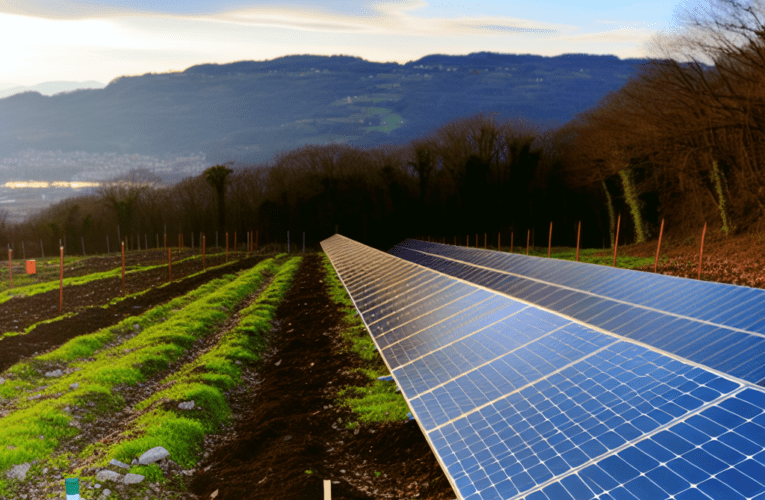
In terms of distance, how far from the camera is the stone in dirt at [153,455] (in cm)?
905

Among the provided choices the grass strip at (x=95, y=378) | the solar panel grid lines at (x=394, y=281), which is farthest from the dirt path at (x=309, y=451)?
the grass strip at (x=95, y=378)

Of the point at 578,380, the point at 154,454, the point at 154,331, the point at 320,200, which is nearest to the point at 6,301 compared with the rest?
the point at 154,331

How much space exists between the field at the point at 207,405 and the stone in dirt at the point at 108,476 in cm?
3

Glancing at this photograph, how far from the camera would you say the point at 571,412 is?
614 cm

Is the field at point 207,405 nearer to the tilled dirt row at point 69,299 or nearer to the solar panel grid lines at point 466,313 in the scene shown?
the tilled dirt row at point 69,299

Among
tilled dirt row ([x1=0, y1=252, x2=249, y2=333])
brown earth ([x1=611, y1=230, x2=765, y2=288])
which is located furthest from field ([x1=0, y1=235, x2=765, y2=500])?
brown earth ([x1=611, y1=230, x2=765, y2=288])

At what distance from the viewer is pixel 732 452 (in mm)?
4637

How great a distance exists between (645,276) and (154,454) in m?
12.2

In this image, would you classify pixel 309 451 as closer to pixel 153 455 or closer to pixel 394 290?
pixel 153 455

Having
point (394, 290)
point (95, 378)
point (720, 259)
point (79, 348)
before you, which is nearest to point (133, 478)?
point (95, 378)

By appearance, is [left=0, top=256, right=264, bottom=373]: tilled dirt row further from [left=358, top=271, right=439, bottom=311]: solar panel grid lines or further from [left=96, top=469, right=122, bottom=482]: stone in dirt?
[left=358, top=271, right=439, bottom=311]: solar panel grid lines

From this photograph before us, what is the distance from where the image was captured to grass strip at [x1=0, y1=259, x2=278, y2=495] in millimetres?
9422

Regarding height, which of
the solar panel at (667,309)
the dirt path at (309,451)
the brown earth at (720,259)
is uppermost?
the solar panel at (667,309)

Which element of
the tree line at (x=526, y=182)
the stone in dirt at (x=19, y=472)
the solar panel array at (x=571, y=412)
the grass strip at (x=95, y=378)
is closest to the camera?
the solar panel array at (x=571, y=412)
